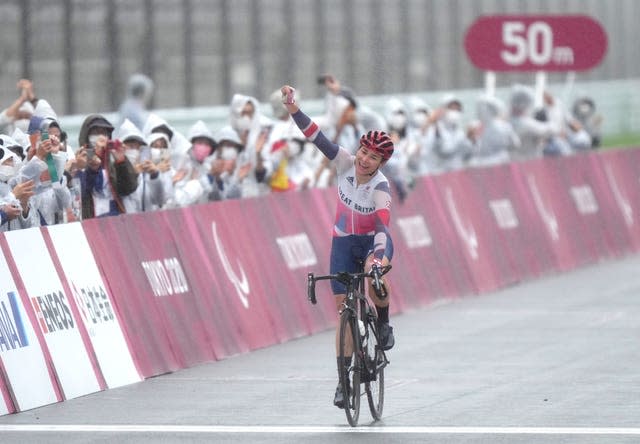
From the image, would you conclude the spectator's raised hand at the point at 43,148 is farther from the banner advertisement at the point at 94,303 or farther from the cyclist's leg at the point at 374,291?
the cyclist's leg at the point at 374,291

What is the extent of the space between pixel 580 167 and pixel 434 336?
1037 cm

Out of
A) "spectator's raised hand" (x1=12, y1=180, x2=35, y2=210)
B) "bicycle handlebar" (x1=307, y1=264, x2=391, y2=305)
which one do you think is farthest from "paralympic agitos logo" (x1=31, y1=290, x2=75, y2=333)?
"bicycle handlebar" (x1=307, y1=264, x2=391, y2=305)

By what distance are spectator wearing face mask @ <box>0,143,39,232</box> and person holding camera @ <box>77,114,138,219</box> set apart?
4.86ft

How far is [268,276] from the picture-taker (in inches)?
720

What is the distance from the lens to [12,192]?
14.6 m

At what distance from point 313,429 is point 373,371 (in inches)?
26.7

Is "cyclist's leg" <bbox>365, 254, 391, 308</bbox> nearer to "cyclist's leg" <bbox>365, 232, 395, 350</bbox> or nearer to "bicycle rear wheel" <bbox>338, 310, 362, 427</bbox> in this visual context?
"cyclist's leg" <bbox>365, 232, 395, 350</bbox>

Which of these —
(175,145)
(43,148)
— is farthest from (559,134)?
(43,148)

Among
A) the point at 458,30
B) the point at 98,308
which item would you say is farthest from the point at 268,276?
the point at 458,30

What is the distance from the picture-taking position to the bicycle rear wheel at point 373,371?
1276 centimetres

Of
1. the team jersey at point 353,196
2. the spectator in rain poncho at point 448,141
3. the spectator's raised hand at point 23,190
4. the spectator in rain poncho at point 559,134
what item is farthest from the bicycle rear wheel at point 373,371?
the spectator in rain poncho at point 559,134

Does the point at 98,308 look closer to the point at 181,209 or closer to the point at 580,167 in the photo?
the point at 181,209

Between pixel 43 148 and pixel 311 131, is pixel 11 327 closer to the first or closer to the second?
pixel 43 148

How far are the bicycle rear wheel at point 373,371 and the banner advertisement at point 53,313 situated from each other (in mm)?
2546
